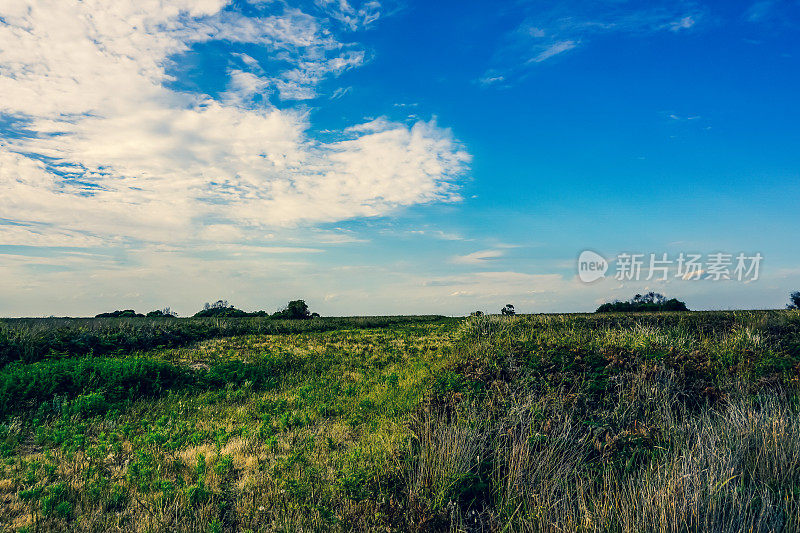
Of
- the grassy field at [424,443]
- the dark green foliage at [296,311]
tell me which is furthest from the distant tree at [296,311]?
the grassy field at [424,443]

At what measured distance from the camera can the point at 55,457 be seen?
737cm

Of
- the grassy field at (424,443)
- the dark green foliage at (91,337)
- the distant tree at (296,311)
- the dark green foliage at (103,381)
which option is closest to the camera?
the grassy field at (424,443)

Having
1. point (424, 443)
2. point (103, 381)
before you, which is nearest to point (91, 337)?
point (103, 381)

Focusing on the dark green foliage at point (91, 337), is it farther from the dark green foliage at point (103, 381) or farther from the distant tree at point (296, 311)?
the distant tree at point (296, 311)

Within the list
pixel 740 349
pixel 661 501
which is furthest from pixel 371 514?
pixel 740 349

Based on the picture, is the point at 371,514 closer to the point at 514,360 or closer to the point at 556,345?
the point at 514,360

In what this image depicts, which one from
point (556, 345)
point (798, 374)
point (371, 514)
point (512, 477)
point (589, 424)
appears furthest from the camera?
point (556, 345)

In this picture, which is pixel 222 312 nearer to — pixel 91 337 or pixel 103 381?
pixel 91 337

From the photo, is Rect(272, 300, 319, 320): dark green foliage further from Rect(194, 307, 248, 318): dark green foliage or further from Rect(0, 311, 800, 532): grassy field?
Rect(0, 311, 800, 532): grassy field

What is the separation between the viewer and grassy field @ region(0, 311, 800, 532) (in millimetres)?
4977

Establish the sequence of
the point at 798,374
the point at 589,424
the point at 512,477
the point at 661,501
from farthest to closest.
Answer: the point at 798,374 → the point at 589,424 → the point at 512,477 → the point at 661,501

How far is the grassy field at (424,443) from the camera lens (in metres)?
4.98

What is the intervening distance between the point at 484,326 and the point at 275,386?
1158cm

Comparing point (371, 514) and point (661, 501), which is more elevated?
point (661, 501)
